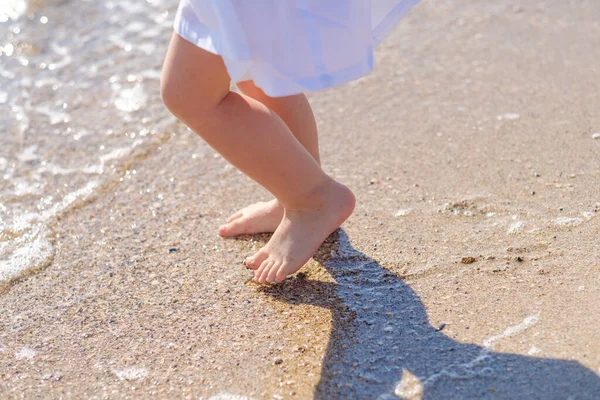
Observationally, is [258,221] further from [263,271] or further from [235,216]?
[263,271]

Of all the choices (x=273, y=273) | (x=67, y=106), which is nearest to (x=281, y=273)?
(x=273, y=273)

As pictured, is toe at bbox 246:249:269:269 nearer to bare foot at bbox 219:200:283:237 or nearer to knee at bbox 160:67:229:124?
bare foot at bbox 219:200:283:237

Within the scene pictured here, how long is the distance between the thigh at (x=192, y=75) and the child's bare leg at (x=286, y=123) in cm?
31

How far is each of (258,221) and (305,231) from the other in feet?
1.07

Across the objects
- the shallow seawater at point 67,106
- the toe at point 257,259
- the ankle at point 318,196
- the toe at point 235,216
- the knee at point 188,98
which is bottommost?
the shallow seawater at point 67,106

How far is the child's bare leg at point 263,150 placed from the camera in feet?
6.41

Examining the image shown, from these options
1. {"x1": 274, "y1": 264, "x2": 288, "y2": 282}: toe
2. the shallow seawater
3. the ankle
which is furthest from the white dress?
the shallow seawater

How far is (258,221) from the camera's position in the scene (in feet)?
8.16

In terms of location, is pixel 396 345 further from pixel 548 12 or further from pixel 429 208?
pixel 548 12

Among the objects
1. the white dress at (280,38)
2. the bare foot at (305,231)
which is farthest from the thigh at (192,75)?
the bare foot at (305,231)

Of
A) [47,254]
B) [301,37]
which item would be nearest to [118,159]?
[47,254]

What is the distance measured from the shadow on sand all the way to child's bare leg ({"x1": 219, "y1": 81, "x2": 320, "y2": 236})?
34 centimetres

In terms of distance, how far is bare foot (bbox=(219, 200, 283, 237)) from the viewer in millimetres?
2480

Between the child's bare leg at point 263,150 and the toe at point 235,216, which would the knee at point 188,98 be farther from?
the toe at point 235,216
